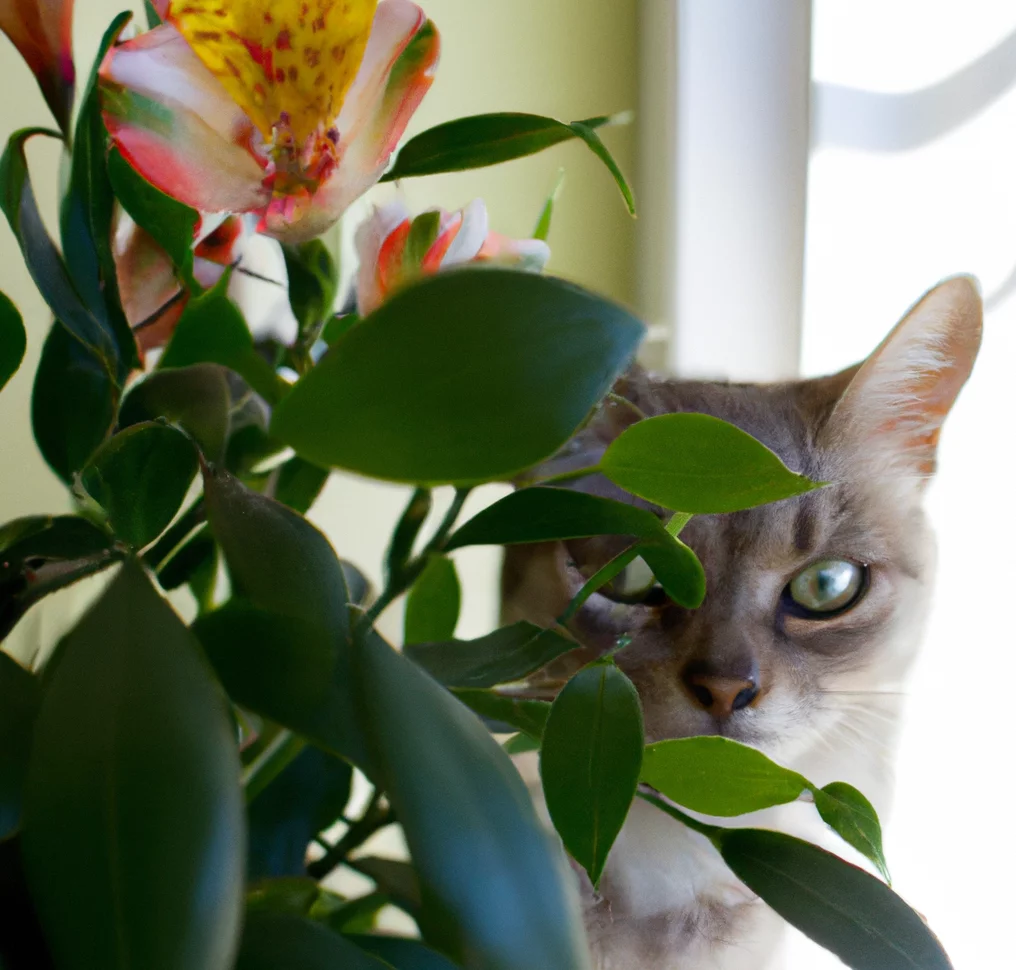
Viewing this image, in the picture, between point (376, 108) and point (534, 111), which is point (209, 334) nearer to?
point (376, 108)

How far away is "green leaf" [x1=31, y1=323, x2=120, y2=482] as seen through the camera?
0.43 meters

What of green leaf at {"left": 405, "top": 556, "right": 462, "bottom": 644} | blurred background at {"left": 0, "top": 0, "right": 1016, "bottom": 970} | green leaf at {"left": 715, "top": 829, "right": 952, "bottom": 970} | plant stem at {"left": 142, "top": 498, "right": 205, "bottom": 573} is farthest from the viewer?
blurred background at {"left": 0, "top": 0, "right": 1016, "bottom": 970}

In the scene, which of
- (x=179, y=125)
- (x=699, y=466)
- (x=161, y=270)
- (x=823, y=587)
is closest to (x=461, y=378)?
(x=699, y=466)

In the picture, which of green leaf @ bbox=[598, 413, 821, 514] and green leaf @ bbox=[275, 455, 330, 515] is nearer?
green leaf @ bbox=[598, 413, 821, 514]


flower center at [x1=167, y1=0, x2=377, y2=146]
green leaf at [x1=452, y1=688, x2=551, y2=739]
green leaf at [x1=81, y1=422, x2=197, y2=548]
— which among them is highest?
flower center at [x1=167, y1=0, x2=377, y2=146]

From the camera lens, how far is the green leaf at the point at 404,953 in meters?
0.32

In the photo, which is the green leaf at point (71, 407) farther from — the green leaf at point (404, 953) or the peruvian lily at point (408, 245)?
the green leaf at point (404, 953)

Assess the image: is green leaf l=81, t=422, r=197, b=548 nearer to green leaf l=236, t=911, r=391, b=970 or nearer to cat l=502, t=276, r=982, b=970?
green leaf l=236, t=911, r=391, b=970

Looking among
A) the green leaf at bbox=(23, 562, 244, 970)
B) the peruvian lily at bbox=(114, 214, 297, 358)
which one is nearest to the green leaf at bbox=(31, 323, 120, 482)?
the peruvian lily at bbox=(114, 214, 297, 358)

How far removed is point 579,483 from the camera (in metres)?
0.60

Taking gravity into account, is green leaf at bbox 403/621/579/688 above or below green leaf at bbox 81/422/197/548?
below

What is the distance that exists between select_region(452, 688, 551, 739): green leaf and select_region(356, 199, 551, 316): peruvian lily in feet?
0.53

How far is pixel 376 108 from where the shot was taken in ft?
1.13

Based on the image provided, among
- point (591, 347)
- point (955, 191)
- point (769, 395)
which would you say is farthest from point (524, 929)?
point (955, 191)
